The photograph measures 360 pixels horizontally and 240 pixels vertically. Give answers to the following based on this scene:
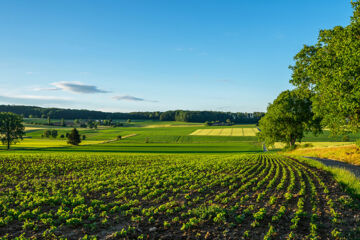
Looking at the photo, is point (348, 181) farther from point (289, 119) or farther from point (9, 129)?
point (9, 129)

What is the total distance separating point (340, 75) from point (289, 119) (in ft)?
99.6

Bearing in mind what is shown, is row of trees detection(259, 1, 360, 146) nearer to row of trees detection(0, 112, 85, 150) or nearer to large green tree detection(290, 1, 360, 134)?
large green tree detection(290, 1, 360, 134)

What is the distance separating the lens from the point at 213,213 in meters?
11.7

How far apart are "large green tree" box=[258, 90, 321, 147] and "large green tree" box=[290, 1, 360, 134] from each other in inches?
639

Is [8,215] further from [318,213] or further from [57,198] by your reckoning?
[318,213]

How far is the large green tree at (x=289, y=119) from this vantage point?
4734 cm

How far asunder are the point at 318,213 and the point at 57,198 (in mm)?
16119

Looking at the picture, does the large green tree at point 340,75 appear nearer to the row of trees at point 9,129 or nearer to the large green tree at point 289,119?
the large green tree at point 289,119

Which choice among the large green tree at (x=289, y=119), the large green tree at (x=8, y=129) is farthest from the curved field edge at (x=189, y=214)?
the large green tree at (x=8, y=129)

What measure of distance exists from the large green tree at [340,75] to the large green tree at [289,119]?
16222 mm

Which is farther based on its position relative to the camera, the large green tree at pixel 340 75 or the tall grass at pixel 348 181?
the large green tree at pixel 340 75

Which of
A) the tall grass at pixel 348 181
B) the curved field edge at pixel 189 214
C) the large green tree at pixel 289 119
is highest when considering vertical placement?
the large green tree at pixel 289 119

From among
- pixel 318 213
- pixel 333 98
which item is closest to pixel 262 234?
pixel 318 213

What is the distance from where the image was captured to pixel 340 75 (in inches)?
854
